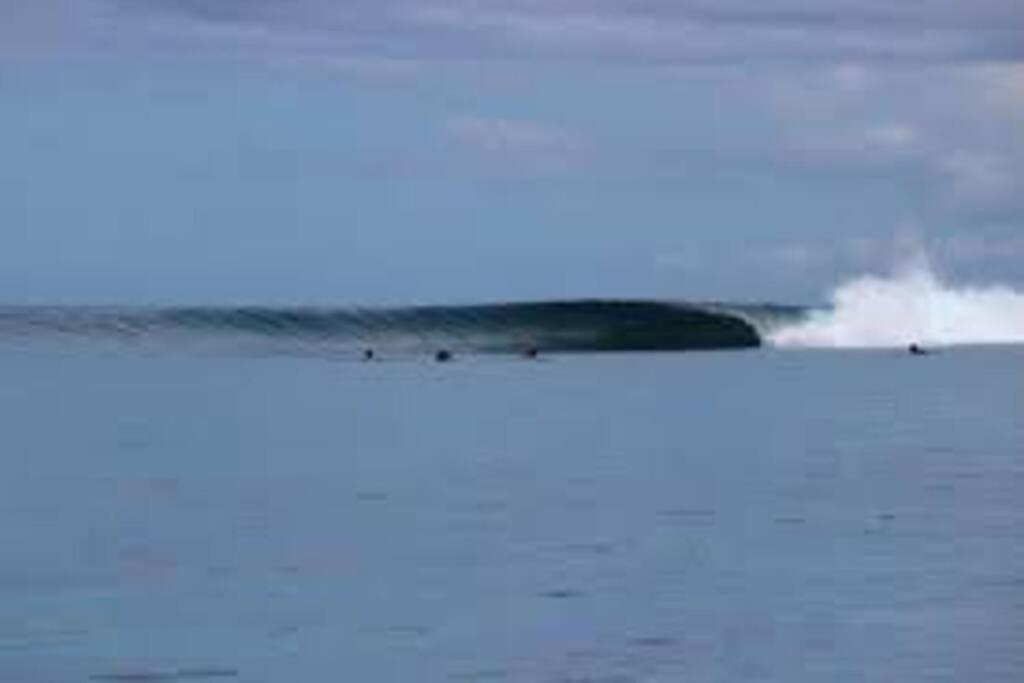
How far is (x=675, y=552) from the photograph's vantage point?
2803 cm

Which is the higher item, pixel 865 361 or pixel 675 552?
pixel 865 361

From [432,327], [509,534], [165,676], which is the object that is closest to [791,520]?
[509,534]

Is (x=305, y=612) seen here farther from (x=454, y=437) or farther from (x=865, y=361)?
(x=865, y=361)

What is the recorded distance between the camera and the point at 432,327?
108250mm

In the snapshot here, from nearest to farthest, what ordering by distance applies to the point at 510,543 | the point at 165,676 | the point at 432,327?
the point at 165,676, the point at 510,543, the point at 432,327

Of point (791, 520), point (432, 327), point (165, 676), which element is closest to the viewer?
point (165, 676)

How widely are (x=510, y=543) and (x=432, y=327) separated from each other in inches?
3130

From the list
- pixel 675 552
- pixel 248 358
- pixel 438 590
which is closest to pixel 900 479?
pixel 675 552

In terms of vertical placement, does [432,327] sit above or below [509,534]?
above

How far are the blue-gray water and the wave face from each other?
4631cm

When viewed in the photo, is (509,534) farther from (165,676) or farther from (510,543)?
(165,676)

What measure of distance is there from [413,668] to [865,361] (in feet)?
246

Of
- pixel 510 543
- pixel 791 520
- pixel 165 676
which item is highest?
pixel 791 520

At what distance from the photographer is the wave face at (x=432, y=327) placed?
104 meters
